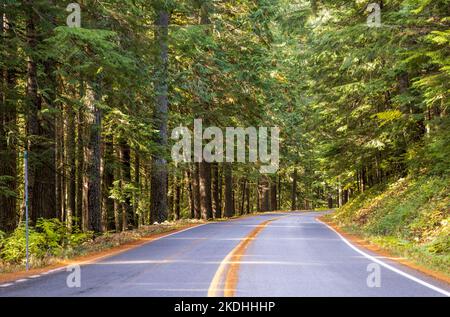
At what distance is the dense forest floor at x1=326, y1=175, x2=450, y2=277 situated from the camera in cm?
1472

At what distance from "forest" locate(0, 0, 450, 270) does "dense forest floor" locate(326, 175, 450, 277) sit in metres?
0.57

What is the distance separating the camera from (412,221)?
786 inches

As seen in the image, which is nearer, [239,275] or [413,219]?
[239,275]

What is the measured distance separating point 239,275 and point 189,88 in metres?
19.2

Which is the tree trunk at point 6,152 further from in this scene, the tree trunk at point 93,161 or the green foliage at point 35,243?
the tree trunk at point 93,161

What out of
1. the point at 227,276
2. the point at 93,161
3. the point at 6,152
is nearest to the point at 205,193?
the point at 93,161

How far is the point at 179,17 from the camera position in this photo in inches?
1341

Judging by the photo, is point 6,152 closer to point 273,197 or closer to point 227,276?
point 227,276

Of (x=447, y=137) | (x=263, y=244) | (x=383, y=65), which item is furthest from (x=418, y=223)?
(x=383, y=65)

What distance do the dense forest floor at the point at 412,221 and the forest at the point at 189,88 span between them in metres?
0.57

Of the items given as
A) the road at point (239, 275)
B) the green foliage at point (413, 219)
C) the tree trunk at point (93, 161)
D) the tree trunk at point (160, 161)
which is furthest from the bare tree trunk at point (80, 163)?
the green foliage at point (413, 219)

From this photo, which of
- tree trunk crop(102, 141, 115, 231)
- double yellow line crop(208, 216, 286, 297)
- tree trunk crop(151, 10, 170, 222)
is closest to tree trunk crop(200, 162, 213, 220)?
tree trunk crop(102, 141, 115, 231)
